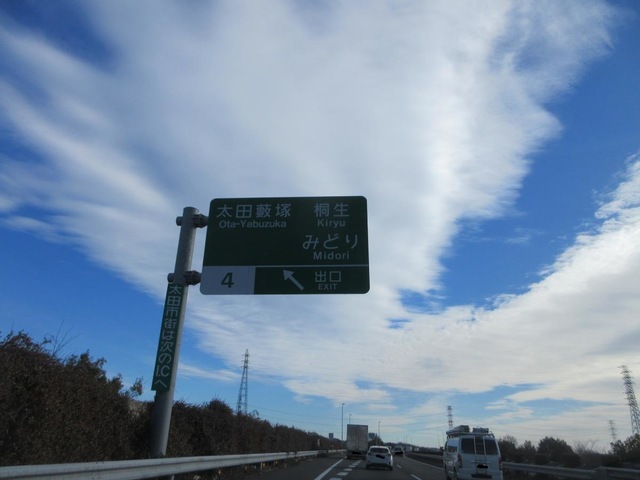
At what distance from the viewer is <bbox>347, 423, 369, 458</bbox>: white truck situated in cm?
4672

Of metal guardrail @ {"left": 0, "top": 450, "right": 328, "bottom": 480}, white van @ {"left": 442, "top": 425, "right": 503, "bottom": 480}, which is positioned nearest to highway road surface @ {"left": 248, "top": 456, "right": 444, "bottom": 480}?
white van @ {"left": 442, "top": 425, "right": 503, "bottom": 480}

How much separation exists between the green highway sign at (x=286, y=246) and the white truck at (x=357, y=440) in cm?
3955

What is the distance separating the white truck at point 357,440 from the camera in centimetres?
4672

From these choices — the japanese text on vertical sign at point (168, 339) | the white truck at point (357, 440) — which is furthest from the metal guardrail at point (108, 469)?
the white truck at point (357, 440)

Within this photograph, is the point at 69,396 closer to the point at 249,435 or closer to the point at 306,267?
the point at 306,267

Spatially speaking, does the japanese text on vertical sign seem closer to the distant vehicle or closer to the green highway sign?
the green highway sign

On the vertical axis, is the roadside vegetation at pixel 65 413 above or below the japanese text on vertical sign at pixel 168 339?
below

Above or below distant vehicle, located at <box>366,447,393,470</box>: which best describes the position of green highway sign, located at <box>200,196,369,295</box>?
above

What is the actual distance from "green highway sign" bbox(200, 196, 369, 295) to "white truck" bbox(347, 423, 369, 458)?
130 feet

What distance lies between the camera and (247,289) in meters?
12.1

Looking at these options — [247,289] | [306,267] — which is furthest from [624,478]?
[247,289]

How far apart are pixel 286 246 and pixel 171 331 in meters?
3.48

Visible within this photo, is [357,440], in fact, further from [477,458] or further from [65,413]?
[65,413]

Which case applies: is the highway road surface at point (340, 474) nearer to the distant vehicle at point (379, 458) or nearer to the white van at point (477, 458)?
the distant vehicle at point (379, 458)
